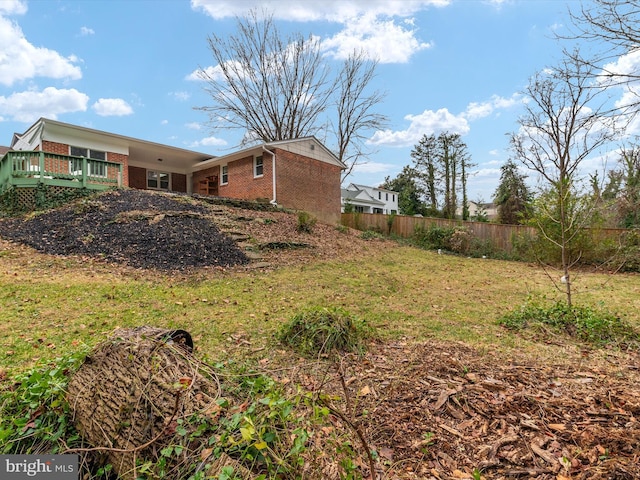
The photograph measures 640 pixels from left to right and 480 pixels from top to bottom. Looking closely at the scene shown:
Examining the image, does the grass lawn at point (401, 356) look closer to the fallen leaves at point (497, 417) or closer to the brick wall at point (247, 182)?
the fallen leaves at point (497, 417)

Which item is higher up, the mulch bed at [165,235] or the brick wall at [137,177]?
the brick wall at [137,177]

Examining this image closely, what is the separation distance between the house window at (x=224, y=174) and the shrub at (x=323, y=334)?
619 inches

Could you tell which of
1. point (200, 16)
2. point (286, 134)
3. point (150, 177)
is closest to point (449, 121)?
point (286, 134)

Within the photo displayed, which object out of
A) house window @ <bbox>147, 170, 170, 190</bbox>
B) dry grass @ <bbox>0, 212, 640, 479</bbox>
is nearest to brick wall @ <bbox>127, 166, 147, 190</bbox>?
house window @ <bbox>147, 170, 170, 190</bbox>

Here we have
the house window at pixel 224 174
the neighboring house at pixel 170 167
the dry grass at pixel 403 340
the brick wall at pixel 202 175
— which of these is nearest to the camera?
the dry grass at pixel 403 340

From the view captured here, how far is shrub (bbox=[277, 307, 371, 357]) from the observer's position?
142 inches

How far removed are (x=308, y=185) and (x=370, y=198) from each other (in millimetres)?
22514

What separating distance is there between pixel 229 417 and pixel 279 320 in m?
2.92

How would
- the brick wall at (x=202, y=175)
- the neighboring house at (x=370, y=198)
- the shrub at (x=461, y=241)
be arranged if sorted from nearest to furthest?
the shrub at (x=461, y=241)
the brick wall at (x=202, y=175)
the neighboring house at (x=370, y=198)

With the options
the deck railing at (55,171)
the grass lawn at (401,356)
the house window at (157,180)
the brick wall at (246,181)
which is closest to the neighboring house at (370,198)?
the brick wall at (246,181)

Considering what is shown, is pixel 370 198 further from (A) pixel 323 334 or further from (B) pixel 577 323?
(A) pixel 323 334

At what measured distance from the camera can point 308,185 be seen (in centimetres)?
1777

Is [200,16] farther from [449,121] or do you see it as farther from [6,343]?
[449,121]

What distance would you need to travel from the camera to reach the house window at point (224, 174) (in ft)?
59.7
